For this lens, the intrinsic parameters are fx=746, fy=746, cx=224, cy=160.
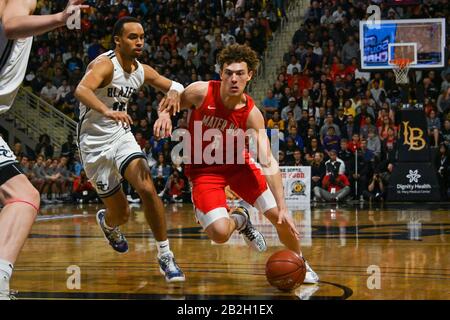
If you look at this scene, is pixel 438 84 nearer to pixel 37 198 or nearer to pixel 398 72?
pixel 398 72

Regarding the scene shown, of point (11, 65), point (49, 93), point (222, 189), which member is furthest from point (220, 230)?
point (49, 93)

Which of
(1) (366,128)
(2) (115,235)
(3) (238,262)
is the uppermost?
(1) (366,128)

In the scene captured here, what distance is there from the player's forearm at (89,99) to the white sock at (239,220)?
1.45 metres

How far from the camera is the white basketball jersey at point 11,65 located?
4262mm

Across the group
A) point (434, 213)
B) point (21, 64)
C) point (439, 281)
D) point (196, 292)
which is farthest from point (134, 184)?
point (434, 213)

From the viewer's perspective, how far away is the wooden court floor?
5.44 meters

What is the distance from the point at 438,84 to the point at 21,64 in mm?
13431

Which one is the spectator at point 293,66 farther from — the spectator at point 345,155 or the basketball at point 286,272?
the basketball at point 286,272

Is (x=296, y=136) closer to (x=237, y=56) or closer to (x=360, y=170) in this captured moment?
(x=360, y=170)

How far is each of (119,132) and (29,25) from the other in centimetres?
272

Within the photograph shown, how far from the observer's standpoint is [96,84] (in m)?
6.22

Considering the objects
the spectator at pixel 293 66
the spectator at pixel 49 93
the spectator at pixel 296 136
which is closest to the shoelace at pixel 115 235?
the spectator at pixel 296 136

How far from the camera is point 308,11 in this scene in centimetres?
1984

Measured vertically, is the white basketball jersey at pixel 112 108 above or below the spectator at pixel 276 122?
below
